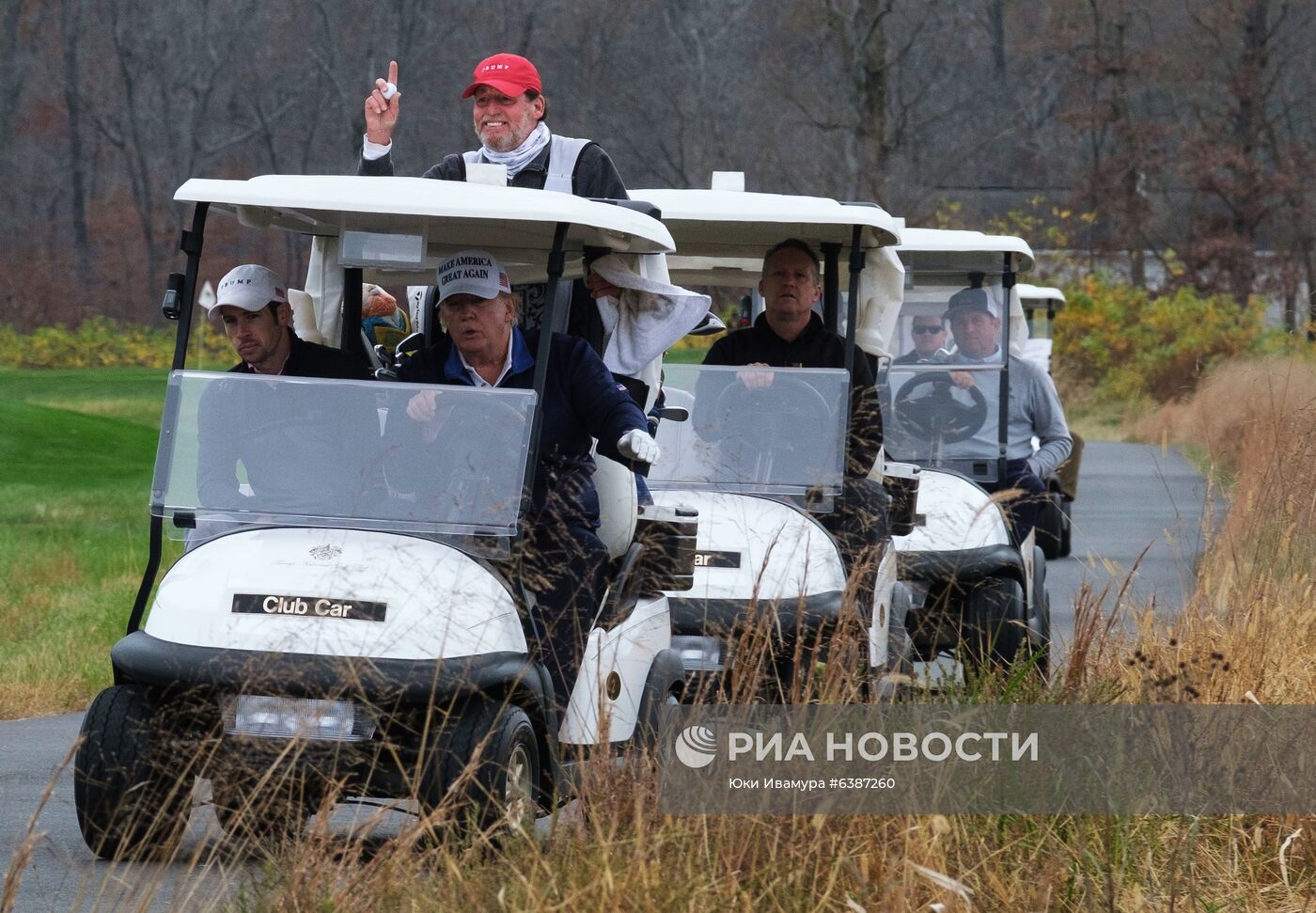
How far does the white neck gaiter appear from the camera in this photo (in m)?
6.80

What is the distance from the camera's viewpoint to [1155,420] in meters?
31.6

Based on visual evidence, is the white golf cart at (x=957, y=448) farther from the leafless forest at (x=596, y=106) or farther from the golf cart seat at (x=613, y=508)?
the leafless forest at (x=596, y=106)

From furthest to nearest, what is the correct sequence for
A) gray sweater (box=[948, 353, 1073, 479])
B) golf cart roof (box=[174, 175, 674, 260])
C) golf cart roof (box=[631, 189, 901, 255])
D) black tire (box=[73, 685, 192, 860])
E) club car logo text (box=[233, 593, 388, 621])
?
1. gray sweater (box=[948, 353, 1073, 479])
2. golf cart roof (box=[631, 189, 901, 255])
3. golf cart roof (box=[174, 175, 674, 260])
4. black tire (box=[73, 685, 192, 860])
5. club car logo text (box=[233, 593, 388, 621])

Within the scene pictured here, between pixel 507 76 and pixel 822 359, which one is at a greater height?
pixel 507 76

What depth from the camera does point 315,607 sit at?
192 inches

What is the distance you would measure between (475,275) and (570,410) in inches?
17.7

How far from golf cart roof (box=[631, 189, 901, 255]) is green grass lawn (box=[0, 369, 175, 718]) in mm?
3149

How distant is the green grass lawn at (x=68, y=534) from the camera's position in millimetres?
8734

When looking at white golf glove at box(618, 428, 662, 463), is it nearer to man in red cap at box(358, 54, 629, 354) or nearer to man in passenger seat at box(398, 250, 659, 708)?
man in passenger seat at box(398, 250, 659, 708)

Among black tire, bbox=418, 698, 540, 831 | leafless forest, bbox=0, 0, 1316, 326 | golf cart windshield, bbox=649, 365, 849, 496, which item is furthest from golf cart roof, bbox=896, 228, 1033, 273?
leafless forest, bbox=0, 0, 1316, 326

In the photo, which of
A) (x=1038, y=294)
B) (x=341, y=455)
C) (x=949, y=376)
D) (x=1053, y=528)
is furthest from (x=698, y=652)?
(x=1038, y=294)

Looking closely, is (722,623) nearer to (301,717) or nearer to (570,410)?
(570,410)

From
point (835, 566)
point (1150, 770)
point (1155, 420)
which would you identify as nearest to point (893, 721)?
point (1150, 770)

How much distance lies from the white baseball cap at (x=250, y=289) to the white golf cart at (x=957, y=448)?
286cm
